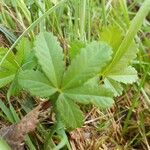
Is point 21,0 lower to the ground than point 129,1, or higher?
higher

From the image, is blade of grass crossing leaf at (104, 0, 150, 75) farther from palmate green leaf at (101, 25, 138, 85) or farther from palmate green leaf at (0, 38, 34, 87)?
palmate green leaf at (0, 38, 34, 87)

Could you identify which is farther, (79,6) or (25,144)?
(79,6)

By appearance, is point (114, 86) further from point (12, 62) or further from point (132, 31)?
point (12, 62)

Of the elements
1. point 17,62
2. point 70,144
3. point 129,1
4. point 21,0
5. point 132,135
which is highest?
point 21,0

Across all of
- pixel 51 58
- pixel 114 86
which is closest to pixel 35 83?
pixel 51 58

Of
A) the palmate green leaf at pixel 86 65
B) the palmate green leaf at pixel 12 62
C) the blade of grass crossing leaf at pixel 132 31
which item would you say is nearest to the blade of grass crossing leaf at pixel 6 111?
the palmate green leaf at pixel 12 62

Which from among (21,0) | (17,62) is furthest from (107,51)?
(21,0)

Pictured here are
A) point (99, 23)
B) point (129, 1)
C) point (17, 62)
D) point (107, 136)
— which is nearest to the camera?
point (17, 62)

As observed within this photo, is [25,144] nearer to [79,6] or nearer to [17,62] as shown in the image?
[17,62]
